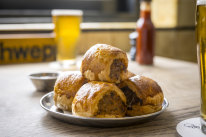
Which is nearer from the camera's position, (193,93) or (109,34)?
(193,93)

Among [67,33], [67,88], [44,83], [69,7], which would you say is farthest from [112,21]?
[67,88]

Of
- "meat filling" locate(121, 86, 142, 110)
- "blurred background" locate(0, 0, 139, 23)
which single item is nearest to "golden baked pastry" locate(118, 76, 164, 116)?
"meat filling" locate(121, 86, 142, 110)

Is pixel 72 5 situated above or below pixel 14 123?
above

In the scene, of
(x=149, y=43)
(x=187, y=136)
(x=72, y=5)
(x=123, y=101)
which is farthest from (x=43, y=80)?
(x=72, y=5)

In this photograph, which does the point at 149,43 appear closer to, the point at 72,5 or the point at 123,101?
the point at 123,101

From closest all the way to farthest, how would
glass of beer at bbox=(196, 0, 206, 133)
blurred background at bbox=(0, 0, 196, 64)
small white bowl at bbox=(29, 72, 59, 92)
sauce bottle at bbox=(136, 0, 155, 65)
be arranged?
glass of beer at bbox=(196, 0, 206, 133), small white bowl at bbox=(29, 72, 59, 92), sauce bottle at bbox=(136, 0, 155, 65), blurred background at bbox=(0, 0, 196, 64)

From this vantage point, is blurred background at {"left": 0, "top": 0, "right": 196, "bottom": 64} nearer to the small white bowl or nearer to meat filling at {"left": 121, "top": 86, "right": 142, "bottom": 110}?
the small white bowl
